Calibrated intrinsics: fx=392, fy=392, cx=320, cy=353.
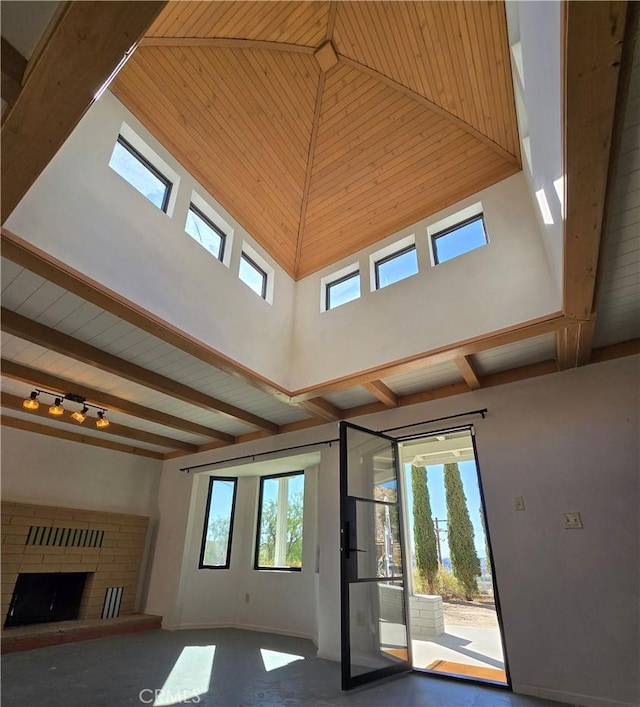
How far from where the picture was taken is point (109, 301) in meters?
2.77

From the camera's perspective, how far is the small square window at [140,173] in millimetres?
3268

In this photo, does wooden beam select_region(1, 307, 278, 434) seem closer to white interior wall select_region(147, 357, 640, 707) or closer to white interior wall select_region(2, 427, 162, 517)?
white interior wall select_region(147, 357, 640, 707)

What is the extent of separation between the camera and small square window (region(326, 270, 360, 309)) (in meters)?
4.47

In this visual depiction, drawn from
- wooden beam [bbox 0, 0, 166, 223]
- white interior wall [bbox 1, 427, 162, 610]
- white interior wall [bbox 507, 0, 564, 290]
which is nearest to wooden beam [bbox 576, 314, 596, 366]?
white interior wall [bbox 507, 0, 564, 290]

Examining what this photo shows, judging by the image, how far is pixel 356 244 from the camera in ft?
15.2

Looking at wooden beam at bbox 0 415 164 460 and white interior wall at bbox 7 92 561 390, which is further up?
white interior wall at bbox 7 92 561 390

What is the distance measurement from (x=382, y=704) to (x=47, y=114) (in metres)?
3.97

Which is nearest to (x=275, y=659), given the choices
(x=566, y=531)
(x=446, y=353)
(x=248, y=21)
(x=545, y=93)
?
(x=566, y=531)

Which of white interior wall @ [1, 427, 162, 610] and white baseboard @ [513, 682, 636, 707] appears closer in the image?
white baseboard @ [513, 682, 636, 707]

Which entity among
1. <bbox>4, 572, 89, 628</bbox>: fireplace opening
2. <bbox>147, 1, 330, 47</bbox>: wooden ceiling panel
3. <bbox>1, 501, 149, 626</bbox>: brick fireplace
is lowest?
<bbox>4, 572, 89, 628</bbox>: fireplace opening

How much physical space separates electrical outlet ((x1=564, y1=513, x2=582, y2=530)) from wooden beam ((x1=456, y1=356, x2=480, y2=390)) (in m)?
1.32

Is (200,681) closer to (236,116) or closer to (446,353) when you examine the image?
(446,353)

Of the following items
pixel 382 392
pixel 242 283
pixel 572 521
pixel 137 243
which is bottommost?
pixel 572 521

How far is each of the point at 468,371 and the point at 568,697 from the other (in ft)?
8.14
